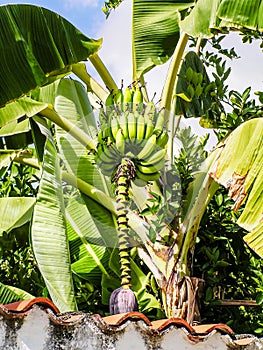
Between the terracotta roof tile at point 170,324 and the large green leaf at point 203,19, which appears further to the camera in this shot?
the large green leaf at point 203,19

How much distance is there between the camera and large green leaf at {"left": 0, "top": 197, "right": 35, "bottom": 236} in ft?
11.2

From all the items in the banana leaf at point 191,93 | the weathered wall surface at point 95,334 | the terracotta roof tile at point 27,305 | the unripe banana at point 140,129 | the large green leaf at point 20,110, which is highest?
the banana leaf at point 191,93

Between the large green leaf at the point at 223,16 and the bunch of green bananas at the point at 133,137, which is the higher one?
the large green leaf at the point at 223,16

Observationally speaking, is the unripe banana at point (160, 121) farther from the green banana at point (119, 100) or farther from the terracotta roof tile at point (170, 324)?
the terracotta roof tile at point (170, 324)

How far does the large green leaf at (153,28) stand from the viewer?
3.53 meters

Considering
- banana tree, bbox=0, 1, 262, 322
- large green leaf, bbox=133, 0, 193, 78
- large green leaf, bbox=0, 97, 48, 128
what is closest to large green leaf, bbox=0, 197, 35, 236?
banana tree, bbox=0, 1, 262, 322

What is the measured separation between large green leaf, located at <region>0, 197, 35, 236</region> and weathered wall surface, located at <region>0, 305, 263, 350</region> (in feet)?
5.59

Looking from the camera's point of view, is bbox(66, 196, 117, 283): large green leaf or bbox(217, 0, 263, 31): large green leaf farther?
bbox(66, 196, 117, 283): large green leaf

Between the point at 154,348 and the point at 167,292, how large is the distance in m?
1.26

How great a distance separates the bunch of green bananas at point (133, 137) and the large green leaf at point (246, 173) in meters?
0.31

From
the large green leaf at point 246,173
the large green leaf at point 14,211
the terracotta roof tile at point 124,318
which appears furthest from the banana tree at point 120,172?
the terracotta roof tile at point 124,318

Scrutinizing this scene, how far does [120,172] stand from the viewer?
111 inches

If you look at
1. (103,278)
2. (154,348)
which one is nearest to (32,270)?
(103,278)

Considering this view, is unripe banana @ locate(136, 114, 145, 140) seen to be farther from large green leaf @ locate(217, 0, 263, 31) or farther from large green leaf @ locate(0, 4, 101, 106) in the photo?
large green leaf @ locate(217, 0, 263, 31)
